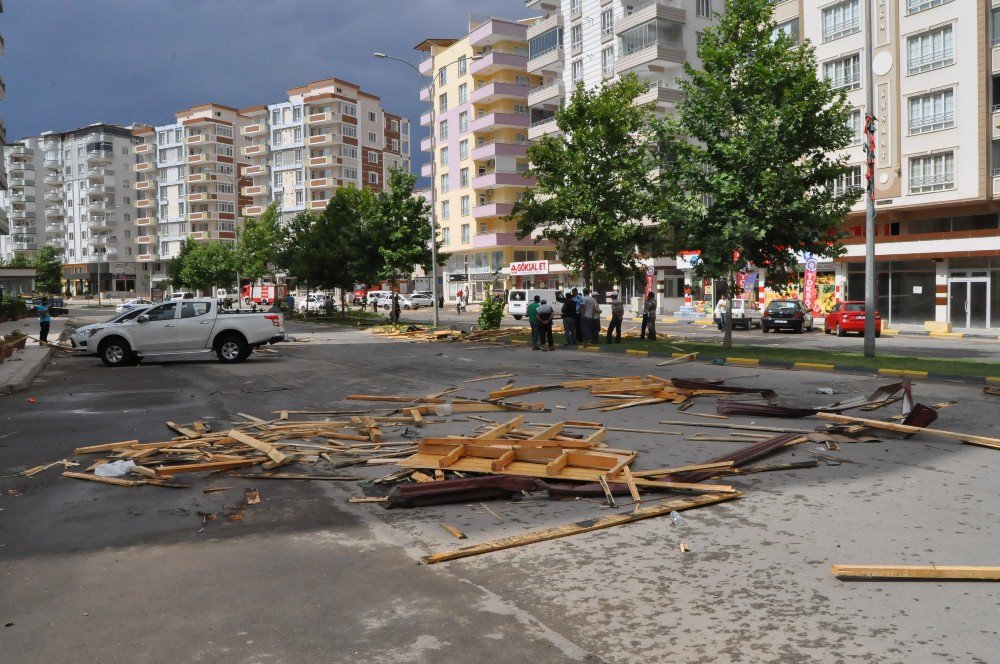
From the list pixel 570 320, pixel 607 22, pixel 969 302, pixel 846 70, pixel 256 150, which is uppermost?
pixel 256 150

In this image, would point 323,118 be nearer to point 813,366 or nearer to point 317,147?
point 317,147

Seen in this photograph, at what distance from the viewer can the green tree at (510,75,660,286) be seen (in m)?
30.9

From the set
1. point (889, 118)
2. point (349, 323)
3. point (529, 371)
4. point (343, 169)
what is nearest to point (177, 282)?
point (343, 169)

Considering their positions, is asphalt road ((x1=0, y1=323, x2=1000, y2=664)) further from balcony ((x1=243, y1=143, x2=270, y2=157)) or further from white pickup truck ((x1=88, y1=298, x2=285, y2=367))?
balcony ((x1=243, y1=143, x2=270, y2=157))

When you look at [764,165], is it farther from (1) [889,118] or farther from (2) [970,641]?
(1) [889,118]

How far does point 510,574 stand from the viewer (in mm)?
5180

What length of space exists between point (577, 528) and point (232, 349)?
1867 centimetres

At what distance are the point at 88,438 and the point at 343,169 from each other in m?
97.7

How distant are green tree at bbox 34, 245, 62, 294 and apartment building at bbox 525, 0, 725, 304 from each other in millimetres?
80729

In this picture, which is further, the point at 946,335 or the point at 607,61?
the point at 607,61

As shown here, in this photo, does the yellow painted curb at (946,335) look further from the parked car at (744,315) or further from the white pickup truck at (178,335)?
the white pickup truck at (178,335)

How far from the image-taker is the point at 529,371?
1909cm

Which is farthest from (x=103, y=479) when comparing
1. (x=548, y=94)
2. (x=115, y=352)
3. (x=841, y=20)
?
(x=548, y=94)

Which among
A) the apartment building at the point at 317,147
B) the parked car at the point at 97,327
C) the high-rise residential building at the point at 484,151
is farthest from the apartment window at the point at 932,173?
the apartment building at the point at 317,147
